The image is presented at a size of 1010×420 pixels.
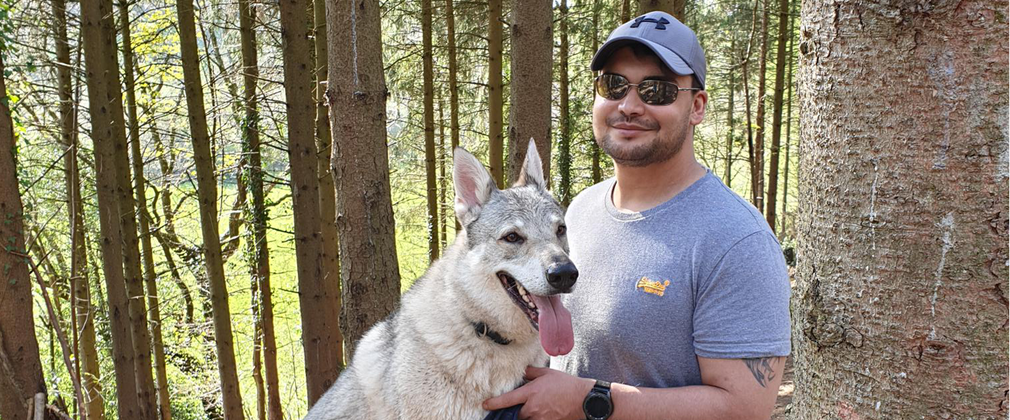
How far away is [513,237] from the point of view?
3.64 metres

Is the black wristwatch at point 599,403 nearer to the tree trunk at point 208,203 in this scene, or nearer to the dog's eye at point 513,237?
the dog's eye at point 513,237

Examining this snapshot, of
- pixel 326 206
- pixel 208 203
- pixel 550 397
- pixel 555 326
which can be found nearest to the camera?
pixel 550 397

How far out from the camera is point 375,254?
228 inches

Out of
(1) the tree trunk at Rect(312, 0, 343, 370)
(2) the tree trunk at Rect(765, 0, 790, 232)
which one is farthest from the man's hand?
(2) the tree trunk at Rect(765, 0, 790, 232)

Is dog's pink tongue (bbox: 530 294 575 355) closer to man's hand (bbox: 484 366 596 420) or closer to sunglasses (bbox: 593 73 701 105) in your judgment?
man's hand (bbox: 484 366 596 420)

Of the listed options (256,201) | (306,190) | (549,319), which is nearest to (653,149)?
(549,319)

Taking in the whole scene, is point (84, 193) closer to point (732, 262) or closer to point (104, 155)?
point (104, 155)

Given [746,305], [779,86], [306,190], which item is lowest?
[306,190]

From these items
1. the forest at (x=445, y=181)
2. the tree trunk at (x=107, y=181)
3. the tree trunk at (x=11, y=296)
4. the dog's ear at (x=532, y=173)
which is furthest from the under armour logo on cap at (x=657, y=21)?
the tree trunk at (x=107, y=181)

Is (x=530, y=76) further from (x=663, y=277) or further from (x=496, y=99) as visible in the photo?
(x=663, y=277)

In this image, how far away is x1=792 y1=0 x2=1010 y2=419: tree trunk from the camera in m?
1.06

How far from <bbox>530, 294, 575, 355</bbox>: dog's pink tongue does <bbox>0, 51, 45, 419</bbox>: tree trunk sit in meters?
6.10

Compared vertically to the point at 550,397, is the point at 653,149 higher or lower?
higher

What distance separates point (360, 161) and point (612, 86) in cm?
304
